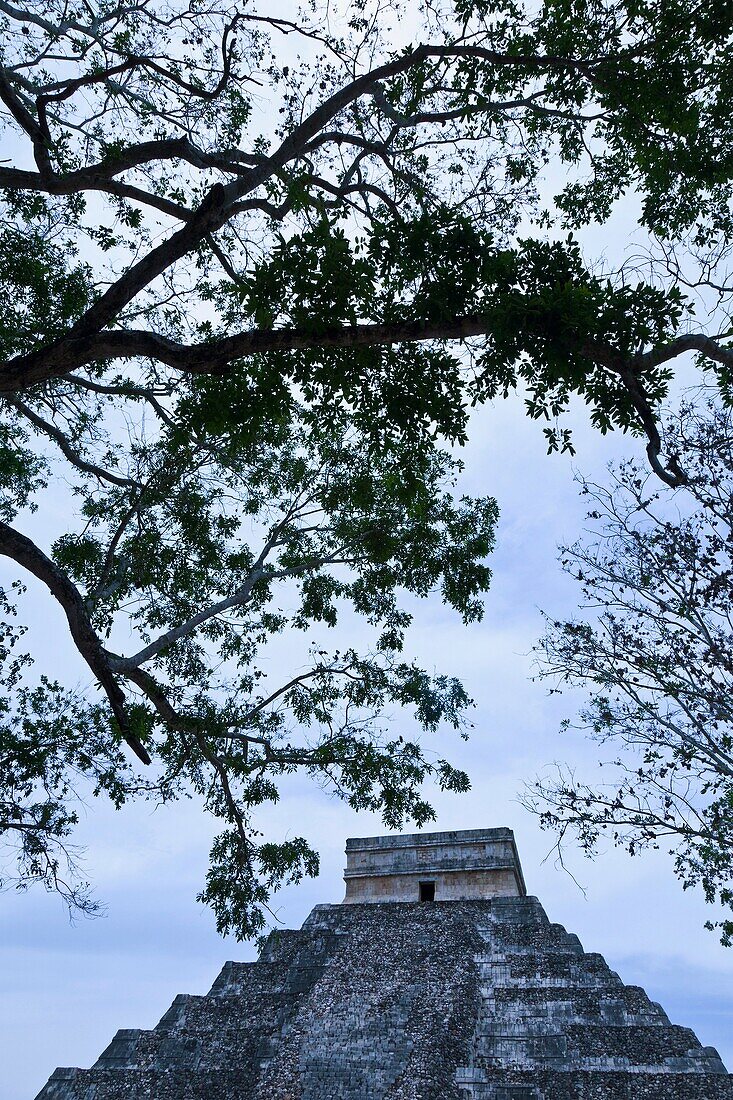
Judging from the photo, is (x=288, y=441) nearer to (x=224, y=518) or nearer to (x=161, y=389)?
(x=224, y=518)

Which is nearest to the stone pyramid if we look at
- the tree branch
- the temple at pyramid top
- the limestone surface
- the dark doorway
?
the limestone surface

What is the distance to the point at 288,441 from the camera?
10.4m

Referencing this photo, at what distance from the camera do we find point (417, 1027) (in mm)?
10516

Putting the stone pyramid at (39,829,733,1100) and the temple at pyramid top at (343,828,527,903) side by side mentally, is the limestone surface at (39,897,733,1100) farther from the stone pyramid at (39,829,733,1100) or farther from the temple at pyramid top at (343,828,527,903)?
the temple at pyramid top at (343,828,527,903)

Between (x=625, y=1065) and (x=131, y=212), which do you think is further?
(x=625, y=1065)

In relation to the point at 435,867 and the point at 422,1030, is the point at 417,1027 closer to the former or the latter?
the point at 422,1030

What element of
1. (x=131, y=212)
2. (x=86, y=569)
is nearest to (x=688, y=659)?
(x=86, y=569)

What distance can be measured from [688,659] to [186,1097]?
318 inches

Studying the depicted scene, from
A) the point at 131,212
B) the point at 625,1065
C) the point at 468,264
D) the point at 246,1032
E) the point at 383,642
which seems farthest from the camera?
the point at 246,1032

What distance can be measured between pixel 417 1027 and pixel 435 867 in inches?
205

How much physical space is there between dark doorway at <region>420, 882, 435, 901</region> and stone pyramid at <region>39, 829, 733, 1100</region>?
53.3 inches

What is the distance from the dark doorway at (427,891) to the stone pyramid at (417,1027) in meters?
1.35

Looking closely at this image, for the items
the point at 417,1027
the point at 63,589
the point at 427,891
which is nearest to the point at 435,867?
the point at 427,891

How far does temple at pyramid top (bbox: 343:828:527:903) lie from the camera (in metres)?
15.2
